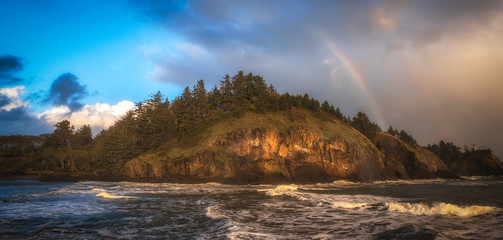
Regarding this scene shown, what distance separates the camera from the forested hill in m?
50.4

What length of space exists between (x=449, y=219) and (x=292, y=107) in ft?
185

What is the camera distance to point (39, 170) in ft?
237

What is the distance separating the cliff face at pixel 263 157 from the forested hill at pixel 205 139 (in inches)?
8.6

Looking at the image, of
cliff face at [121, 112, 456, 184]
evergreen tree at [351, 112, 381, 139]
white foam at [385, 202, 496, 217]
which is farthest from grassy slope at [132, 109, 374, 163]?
white foam at [385, 202, 496, 217]

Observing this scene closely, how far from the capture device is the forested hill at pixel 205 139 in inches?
1986

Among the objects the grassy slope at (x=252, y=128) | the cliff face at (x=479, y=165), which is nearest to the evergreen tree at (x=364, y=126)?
the grassy slope at (x=252, y=128)

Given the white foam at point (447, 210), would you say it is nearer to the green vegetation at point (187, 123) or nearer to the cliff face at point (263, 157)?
the cliff face at point (263, 157)

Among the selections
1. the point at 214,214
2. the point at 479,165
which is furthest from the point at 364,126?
the point at 214,214

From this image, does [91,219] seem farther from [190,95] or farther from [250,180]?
[190,95]

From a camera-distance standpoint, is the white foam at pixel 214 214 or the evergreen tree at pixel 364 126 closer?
the white foam at pixel 214 214

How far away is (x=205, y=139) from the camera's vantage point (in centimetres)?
5256

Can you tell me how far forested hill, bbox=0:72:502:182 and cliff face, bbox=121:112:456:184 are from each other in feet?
Result: 0.72

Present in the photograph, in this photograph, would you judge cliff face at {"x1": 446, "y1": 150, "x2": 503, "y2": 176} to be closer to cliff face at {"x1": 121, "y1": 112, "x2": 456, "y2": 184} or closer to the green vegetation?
the green vegetation

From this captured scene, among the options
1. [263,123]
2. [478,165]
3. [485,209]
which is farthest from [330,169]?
[478,165]
